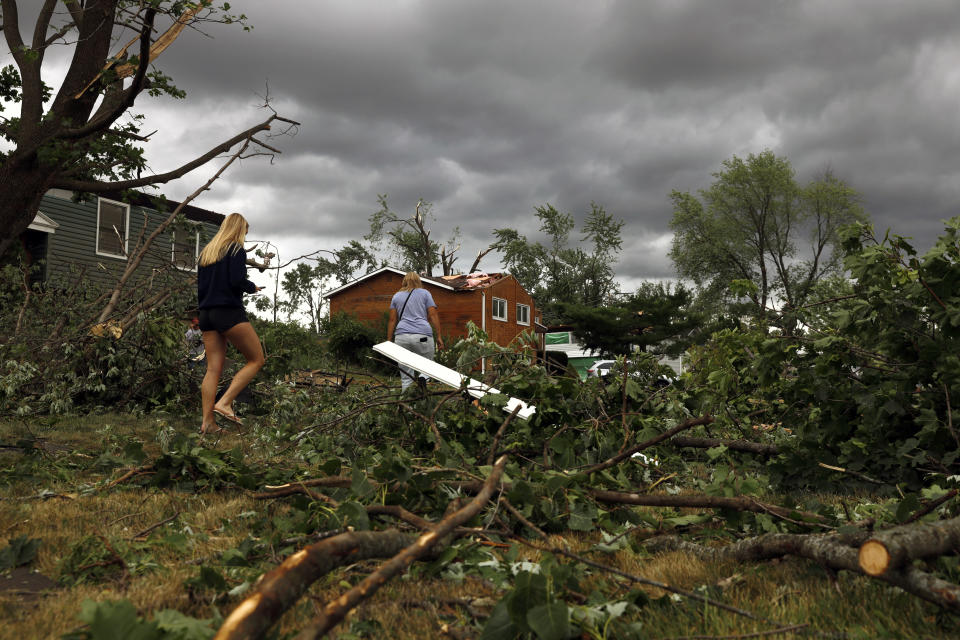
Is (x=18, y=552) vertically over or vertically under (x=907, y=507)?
under

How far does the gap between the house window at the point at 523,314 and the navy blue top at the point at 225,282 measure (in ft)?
101

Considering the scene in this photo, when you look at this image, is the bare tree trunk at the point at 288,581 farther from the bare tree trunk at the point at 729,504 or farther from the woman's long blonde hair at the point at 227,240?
the woman's long blonde hair at the point at 227,240

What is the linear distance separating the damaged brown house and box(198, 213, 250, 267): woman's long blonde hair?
23.2 meters

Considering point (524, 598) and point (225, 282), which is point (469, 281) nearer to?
point (225, 282)

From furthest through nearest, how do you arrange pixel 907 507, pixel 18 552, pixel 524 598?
pixel 18 552 < pixel 907 507 < pixel 524 598

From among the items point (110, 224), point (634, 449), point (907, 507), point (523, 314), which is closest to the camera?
point (907, 507)

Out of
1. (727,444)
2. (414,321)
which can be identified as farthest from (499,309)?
(727,444)

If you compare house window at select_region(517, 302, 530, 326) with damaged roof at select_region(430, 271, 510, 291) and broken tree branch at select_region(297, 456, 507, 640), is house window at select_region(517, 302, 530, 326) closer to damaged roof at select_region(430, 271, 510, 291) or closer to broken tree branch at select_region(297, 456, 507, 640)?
damaged roof at select_region(430, 271, 510, 291)

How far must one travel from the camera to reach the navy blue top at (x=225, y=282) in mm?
5059

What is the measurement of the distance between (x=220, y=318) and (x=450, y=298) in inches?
992

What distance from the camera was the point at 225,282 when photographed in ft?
16.6

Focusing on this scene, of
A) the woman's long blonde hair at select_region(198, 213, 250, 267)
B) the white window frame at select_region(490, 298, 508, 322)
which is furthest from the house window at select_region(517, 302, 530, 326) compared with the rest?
the woman's long blonde hair at select_region(198, 213, 250, 267)

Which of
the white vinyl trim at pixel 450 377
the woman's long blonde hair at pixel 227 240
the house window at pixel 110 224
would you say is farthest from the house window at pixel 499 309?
the white vinyl trim at pixel 450 377

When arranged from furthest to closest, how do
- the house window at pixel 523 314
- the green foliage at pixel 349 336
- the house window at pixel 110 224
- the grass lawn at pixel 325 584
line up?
the house window at pixel 523 314, the green foliage at pixel 349 336, the house window at pixel 110 224, the grass lawn at pixel 325 584
